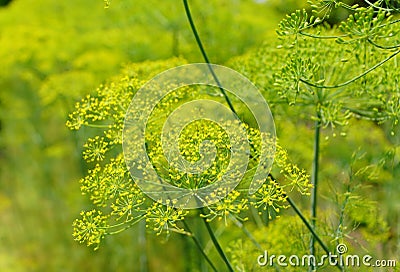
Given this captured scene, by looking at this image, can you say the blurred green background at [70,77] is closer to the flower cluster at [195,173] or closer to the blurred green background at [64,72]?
the blurred green background at [64,72]

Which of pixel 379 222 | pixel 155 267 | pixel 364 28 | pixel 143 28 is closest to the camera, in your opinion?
pixel 364 28

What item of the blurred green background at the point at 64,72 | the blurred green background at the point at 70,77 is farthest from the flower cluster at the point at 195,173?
the blurred green background at the point at 64,72

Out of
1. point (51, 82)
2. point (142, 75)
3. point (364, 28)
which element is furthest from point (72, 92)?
point (364, 28)

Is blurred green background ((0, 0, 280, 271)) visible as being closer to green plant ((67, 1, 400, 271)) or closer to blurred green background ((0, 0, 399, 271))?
blurred green background ((0, 0, 399, 271))

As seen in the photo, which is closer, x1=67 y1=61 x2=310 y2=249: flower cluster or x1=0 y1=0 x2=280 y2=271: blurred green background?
x1=67 y1=61 x2=310 y2=249: flower cluster

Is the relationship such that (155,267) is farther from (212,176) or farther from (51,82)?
(212,176)

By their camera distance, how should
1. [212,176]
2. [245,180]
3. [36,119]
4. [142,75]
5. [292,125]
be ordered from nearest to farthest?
[212,176]
[245,180]
[142,75]
[292,125]
[36,119]

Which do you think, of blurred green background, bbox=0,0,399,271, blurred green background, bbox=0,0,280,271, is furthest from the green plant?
blurred green background, bbox=0,0,280,271

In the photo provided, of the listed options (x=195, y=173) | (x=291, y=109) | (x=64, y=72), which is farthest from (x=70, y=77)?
(x=195, y=173)
